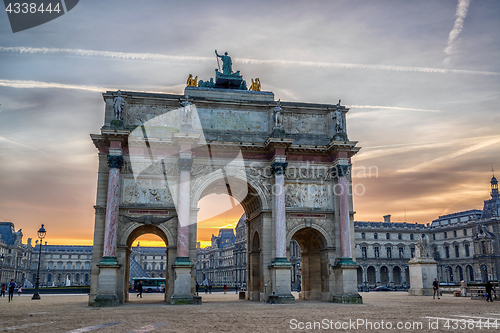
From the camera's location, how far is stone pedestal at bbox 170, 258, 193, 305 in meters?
27.4

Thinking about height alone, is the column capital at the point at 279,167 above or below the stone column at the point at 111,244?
above

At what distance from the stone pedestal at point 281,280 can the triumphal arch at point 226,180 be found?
7cm

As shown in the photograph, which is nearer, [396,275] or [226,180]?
[226,180]

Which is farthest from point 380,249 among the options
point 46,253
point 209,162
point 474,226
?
point 46,253

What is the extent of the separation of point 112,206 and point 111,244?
240cm

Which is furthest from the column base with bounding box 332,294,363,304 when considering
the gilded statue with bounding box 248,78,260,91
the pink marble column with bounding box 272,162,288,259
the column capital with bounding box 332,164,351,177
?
the gilded statue with bounding box 248,78,260,91

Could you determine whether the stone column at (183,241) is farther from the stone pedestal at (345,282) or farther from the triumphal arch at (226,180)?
the stone pedestal at (345,282)

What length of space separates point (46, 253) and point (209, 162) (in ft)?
567

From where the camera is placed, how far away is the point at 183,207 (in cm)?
2919

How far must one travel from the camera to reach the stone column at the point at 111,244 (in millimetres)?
26725

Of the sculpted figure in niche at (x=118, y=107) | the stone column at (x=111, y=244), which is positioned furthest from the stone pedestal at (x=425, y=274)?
the sculpted figure in niche at (x=118, y=107)

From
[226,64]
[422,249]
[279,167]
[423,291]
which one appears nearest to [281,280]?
[279,167]

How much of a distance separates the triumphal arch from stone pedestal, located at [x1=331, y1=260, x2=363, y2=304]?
0.07 metres

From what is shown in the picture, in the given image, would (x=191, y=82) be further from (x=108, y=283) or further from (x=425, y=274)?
(x=425, y=274)
